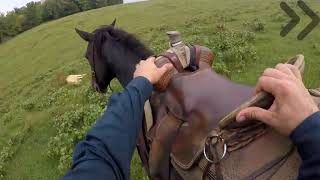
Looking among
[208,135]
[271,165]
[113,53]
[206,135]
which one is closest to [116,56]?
[113,53]

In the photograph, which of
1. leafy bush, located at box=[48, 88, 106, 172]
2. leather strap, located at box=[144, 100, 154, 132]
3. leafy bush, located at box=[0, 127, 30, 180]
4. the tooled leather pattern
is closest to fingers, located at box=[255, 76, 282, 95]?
the tooled leather pattern

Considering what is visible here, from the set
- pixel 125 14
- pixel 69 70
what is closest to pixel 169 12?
pixel 125 14

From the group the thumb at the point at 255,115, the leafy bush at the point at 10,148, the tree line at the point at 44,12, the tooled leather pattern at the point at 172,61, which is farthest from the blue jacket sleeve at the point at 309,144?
the tree line at the point at 44,12

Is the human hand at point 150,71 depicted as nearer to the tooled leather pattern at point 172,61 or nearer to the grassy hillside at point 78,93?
the tooled leather pattern at point 172,61

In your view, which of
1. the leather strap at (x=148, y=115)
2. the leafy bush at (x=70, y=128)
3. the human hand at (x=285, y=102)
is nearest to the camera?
the human hand at (x=285, y=102)

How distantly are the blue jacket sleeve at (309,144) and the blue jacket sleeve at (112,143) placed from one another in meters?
0.85

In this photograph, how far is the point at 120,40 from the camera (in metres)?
5.07

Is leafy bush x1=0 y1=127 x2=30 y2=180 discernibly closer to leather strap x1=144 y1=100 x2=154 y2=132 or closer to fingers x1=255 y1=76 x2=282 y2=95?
leather strap x1=144 y1=100 x2=154 y2=132

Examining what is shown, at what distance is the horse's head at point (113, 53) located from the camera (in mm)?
4914

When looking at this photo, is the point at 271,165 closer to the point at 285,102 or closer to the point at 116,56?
the point at 285,102

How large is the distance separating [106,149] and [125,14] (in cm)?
3460

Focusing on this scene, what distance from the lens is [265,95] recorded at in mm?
2492

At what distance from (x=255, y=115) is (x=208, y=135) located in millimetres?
702

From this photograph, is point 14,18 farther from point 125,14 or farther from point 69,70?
point 69,70
